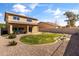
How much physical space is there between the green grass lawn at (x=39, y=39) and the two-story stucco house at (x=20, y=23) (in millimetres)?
146

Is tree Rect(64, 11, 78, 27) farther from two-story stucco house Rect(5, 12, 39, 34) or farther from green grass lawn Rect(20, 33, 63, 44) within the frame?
two-story stucco house Rect(5, 12, 39, 34)

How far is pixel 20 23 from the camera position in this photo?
395 cm

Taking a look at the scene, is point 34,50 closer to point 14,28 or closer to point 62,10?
point 14,28

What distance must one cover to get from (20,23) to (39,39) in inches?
22.6

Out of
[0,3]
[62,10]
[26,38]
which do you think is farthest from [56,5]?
[0,3]

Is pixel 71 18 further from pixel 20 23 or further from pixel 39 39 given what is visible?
pixel 20 23

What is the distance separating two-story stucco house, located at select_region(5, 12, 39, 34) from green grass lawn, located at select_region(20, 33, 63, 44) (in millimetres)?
146

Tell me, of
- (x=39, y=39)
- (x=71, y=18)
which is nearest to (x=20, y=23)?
(x=39, y=39)

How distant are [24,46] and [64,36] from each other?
951mm

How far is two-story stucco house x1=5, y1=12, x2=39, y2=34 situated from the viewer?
12.9ft

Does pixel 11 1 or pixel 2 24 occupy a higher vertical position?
pixel 11 1

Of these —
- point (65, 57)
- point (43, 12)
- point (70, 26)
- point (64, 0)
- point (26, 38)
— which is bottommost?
point (65, 57)

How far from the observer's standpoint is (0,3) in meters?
3.91

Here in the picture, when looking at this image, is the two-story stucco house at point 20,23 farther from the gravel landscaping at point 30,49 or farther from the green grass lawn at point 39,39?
the gravel landscaping at point 30,49
